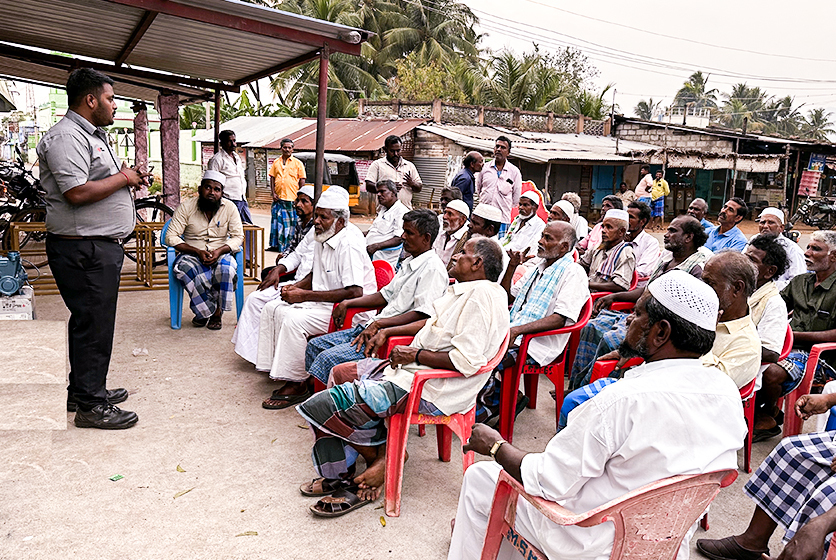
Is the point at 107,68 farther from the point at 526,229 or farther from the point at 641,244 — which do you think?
the point at 641,244

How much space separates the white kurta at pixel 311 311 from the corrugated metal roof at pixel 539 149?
12.7 m

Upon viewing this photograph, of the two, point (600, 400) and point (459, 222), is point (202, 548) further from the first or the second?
point (459, 222)

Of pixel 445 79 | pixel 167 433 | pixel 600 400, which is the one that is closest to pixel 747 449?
pixel 600 400

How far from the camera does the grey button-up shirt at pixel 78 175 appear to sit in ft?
10.8

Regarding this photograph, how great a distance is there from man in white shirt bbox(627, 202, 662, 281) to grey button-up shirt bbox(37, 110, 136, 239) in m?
3.66

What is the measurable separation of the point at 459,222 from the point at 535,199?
4.06ft

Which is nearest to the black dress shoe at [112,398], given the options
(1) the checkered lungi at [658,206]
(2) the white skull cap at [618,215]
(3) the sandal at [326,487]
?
(3) the sandal at [326,487]

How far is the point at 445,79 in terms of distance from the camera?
85.5 ft

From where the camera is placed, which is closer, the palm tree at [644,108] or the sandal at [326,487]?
the sandal at [326,487]

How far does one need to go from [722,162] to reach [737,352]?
1980cm

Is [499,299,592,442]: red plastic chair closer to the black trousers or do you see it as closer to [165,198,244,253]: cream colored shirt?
the black trousers

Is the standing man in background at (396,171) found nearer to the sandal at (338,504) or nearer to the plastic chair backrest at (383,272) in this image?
the plastic chair backrest at (383,272)

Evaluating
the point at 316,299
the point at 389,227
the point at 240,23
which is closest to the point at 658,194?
the point at 389,227

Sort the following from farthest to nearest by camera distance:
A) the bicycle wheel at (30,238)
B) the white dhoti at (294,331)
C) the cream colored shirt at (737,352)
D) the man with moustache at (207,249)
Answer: the bicycle wheel at (30,238)
the man with moustache at (207,249)
the white dhoti at (294,331)
the cream colored shirt at (737,352)
